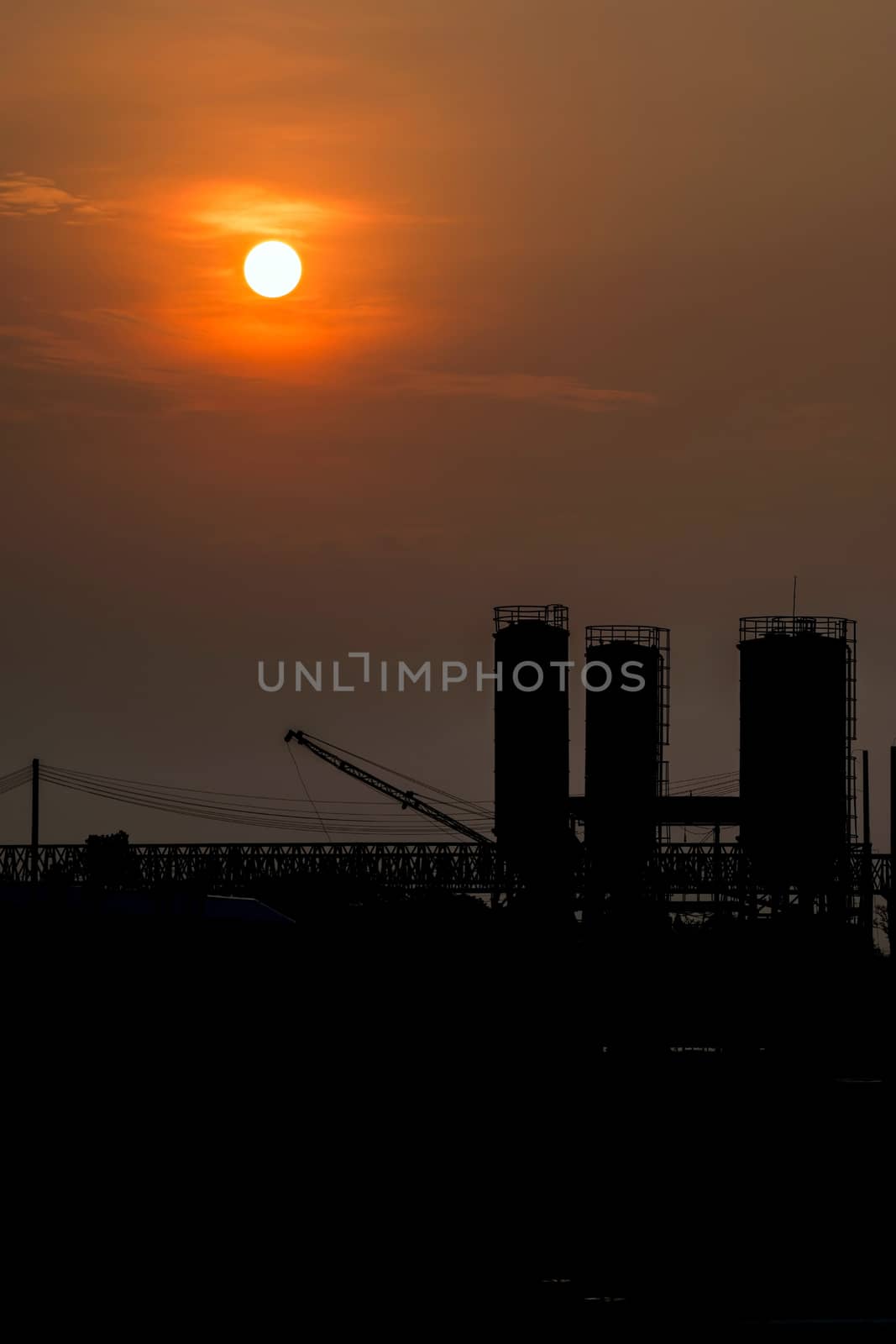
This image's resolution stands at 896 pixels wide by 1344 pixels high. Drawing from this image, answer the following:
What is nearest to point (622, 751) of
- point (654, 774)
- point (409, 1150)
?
point (654, 774)

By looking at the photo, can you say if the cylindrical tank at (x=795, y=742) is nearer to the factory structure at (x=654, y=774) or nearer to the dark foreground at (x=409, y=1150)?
the factory structure at (x=654, y=774)

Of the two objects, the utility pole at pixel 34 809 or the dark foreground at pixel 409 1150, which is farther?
the utility pole at pixel 34 809

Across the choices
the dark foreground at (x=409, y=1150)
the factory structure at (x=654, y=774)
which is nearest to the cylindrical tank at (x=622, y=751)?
the factory structure at (x=654, y=774)

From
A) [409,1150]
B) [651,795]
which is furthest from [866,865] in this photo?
[409,1150]

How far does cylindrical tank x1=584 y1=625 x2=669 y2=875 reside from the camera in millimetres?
62219

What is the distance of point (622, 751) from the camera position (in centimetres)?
6212

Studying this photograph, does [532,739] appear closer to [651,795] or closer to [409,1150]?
[651,795]

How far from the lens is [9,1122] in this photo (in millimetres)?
29469

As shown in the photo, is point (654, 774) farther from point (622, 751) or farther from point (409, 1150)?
point (409, 1150)

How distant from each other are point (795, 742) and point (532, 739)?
891 centimetres

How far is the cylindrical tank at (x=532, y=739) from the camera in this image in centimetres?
6112

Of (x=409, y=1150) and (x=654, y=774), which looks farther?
(x=654, y=774)

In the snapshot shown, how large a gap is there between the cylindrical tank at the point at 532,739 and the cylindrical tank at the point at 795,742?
6.51 meters

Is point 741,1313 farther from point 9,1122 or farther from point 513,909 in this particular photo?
point 513,909
